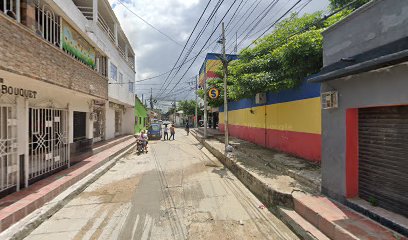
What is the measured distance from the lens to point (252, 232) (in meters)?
4.38

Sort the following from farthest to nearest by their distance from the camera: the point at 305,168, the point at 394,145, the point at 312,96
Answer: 1. the point at 312,96
2. the point at 305,168
3. the point at 394,145

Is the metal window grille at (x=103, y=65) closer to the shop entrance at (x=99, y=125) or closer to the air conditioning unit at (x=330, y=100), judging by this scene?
the shop entrance at (x=99, y=125)

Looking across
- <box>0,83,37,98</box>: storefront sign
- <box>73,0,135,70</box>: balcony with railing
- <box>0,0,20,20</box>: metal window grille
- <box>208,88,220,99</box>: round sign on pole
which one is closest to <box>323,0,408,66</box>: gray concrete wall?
<box>0,0,20,20</box>: metal window grille

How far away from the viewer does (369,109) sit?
14.9 feet

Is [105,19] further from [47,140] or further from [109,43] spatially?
[47,140]

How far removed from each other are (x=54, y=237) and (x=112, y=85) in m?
11.1

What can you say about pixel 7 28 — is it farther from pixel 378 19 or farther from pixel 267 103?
pixel 267 103

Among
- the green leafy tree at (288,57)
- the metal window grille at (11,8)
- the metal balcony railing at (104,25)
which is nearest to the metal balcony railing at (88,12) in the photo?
the metal balcony railing at (104,25)

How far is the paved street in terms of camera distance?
4.33m

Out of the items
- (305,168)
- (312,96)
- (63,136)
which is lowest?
(305,168)

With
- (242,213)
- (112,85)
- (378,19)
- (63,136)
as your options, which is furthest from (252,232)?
(112,85)

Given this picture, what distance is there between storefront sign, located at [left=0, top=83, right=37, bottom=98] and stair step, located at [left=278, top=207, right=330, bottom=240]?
22.3ft

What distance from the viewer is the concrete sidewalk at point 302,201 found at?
12.1 ft

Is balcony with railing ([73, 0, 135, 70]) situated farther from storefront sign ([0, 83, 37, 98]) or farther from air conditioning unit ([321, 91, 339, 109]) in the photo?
air conditioning unit ([321, 91, 339, 109])
